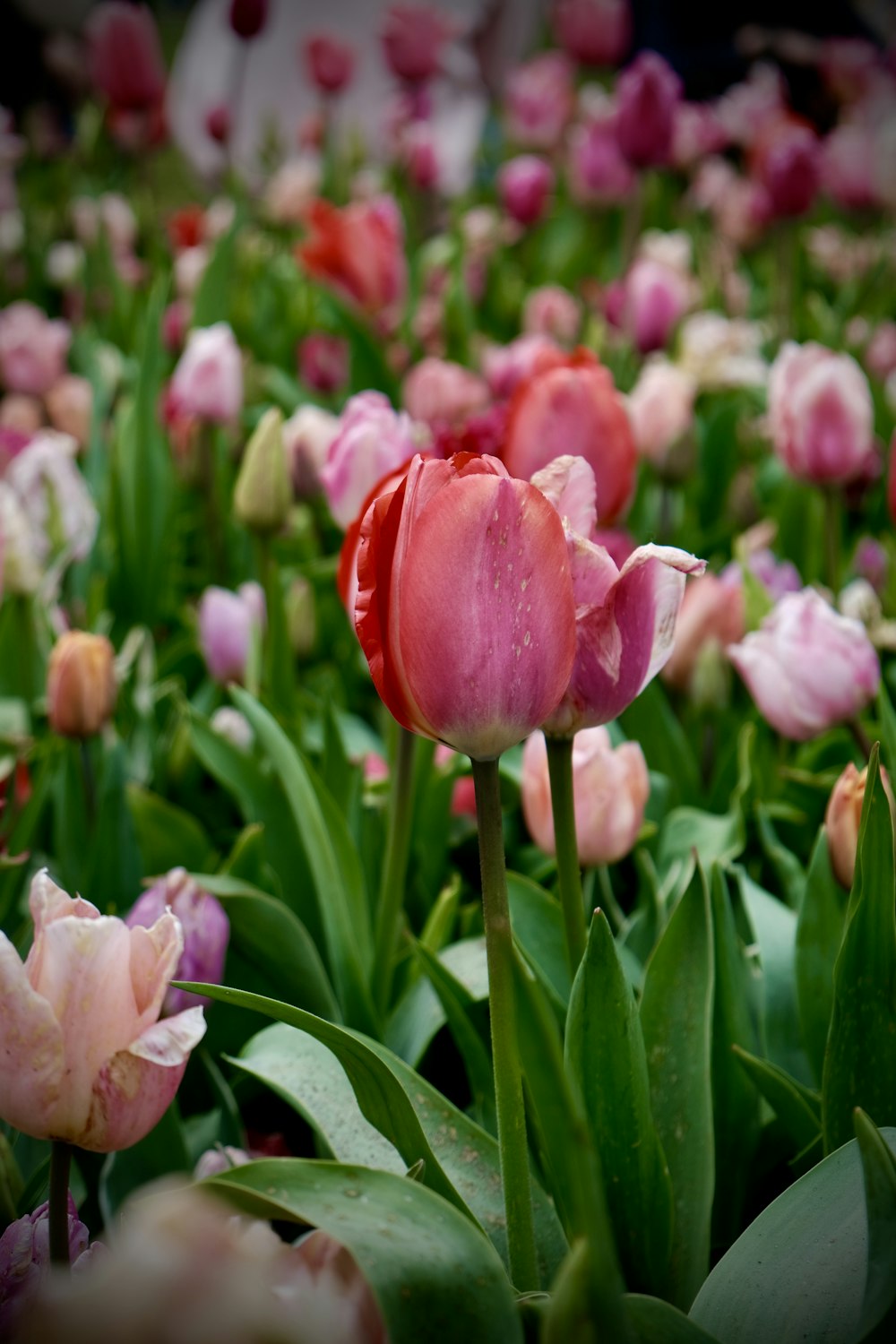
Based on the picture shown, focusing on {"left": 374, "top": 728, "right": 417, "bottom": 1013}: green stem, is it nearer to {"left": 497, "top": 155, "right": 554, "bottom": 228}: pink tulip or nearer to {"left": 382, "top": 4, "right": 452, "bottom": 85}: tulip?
{"left": 497, "top": 155, "right": 554, "bottom": 228}: pink tulip

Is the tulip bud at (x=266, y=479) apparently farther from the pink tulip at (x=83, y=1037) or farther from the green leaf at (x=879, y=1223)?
the green leaf at (x=879, y=1223)

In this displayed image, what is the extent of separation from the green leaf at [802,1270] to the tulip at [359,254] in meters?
1.33

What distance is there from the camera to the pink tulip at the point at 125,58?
7.00ft

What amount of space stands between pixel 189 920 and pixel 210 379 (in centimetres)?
69

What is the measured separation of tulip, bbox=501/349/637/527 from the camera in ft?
2.58

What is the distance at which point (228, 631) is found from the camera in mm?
977

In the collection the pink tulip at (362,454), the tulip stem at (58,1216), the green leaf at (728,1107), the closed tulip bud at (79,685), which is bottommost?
the green leaf at (728,1107)

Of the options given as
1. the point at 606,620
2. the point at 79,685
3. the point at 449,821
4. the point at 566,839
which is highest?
the point at 606,620

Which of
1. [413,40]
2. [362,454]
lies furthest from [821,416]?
[413,40]

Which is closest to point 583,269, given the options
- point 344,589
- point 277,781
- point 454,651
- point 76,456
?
point 76,456

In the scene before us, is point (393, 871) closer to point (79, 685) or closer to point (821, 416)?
point (79, 685)

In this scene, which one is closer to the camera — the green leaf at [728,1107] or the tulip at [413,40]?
the green leaf at [728,1107]

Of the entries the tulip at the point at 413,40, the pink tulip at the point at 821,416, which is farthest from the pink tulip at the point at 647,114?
the tulip at the point at 413,40

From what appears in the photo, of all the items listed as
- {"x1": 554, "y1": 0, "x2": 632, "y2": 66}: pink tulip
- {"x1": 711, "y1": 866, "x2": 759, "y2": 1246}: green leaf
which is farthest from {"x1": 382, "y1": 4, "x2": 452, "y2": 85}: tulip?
{"x1": 711, "y1": 866, "x2": 759, "y2": 1246}: green leaf
